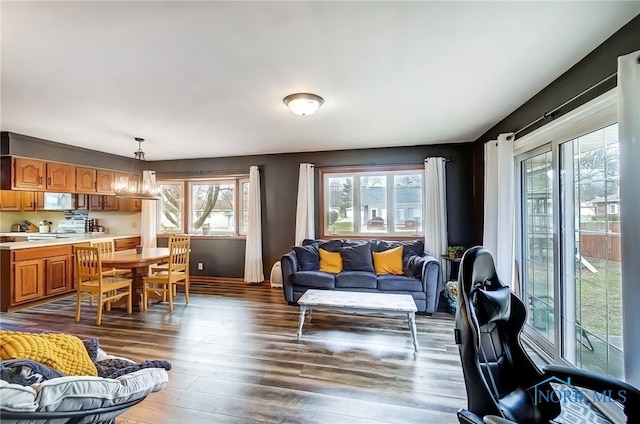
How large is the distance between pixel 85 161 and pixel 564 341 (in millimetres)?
6936

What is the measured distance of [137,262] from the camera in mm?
3924

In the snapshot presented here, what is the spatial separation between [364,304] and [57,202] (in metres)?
5.67

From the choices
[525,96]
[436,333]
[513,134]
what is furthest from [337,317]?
[525,96]

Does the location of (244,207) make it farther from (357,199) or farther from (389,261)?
(389,261)

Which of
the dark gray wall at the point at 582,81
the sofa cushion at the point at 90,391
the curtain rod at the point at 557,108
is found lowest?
the sofa cushion at the point at 90,391

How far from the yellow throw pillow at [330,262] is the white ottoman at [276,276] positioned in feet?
3.30

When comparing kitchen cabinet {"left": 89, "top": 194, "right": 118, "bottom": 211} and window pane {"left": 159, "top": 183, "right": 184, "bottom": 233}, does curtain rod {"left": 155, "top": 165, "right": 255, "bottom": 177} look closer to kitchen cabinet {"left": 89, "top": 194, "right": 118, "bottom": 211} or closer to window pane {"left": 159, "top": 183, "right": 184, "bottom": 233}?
window pane {"left": 159, "top": 183, "right": 184, "bottom": 233}

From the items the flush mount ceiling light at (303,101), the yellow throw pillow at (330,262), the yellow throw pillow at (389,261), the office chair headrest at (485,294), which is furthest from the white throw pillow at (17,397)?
the yellow throw pillow at (389,261)

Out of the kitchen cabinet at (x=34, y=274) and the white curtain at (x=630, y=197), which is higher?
the white curtain at (x=630, y=197)

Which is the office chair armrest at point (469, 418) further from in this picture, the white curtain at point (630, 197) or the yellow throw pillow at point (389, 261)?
the yellow throw pillow at point (389, 261)

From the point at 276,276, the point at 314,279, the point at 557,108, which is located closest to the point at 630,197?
the point at 557,108

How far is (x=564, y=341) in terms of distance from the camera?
255 centimetres

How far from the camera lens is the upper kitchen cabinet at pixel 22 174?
13.8 ft

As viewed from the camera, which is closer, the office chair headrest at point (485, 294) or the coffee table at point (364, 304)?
the office chair headrest at point (485, 294)
